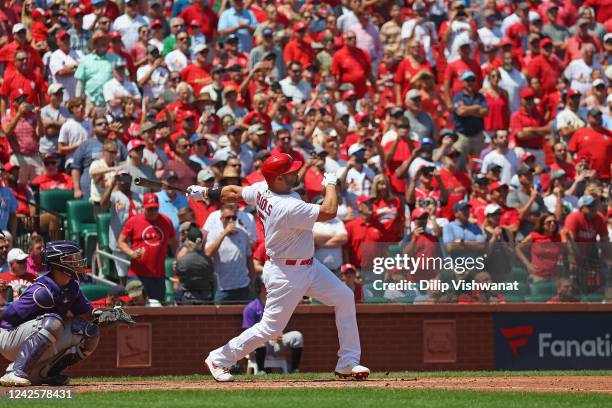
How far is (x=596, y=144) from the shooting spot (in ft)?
66.5

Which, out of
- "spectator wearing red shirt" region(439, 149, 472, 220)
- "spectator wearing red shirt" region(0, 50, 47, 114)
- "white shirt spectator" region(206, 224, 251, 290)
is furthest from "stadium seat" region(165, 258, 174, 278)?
"spectator wearing red shirt" region(0, 50, 47, 114)

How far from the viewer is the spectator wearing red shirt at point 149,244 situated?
15.8 metres

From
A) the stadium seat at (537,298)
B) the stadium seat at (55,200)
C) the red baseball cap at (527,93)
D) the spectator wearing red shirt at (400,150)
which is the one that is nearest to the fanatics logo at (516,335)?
the stadium seat at (537,298)

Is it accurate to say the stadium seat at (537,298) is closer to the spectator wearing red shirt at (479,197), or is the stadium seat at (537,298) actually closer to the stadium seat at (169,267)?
the spectator wearing red shirt at (479,197)

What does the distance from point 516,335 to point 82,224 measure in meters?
5.61

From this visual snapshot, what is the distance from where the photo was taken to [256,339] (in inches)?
463

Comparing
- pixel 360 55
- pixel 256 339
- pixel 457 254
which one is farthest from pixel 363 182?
pixel 256 339

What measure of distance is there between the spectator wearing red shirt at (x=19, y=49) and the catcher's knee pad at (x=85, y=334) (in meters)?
8.74

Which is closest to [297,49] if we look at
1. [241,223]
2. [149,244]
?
[241,223]

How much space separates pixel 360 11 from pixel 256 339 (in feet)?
40.1

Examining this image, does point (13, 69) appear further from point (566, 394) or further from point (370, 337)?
point (566, 394)

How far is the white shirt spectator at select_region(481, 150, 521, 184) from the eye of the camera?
64.4 feet

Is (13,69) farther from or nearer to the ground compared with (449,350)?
farther from the ground

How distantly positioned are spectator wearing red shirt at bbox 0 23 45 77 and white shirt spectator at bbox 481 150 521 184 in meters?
6.69
